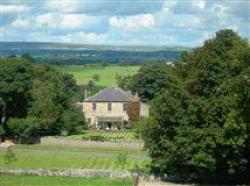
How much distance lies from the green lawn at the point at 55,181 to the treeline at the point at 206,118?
418 centimetres

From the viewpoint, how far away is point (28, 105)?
82438 millimetres

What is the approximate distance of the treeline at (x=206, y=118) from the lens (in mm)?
48562

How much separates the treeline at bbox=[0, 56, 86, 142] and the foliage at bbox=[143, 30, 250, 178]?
26.7 metres

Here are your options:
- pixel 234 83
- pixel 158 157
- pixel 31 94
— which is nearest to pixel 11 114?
pixel 31 94

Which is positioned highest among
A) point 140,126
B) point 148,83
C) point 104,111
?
point 140,126

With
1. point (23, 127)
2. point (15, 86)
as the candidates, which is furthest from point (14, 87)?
point (23, 127)

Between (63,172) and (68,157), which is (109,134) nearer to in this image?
(68,157)

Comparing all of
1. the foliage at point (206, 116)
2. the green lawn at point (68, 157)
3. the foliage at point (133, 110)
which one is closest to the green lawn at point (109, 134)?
the foliage at point (133, 110)

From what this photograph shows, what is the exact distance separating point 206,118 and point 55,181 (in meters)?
12.6

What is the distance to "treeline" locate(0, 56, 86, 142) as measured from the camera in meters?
78.6

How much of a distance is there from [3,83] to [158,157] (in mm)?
30509

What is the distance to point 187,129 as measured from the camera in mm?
51344

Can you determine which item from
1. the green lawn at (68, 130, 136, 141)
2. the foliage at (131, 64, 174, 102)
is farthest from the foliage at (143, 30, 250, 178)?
the foliage at (131, 64, 174, 102)

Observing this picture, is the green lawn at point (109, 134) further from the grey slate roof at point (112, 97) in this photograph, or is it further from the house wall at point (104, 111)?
the grey slate roof at point (112, 97)
